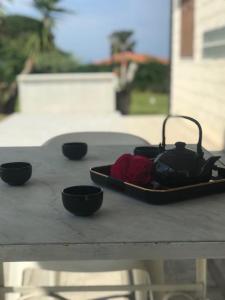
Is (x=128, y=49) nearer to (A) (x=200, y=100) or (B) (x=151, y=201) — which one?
(A) (x=200, y=100)

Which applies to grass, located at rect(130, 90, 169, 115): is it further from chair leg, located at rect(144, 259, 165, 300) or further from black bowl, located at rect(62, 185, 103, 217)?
black bowl, located at rect(62, 185, 103, 217)

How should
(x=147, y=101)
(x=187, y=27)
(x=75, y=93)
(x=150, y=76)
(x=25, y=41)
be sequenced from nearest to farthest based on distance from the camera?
(x=75, y=93) → (x=187, y=27) → (x=25, y=41) → (x=150, y=76) → (x=147, y=101)

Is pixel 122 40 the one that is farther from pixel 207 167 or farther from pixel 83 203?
pixel 83 203

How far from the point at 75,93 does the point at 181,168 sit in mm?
6364

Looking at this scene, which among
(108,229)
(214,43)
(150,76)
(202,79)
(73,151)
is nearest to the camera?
(108,229)

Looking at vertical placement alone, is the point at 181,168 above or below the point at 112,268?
above

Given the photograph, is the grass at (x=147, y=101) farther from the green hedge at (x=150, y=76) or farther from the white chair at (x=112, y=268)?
the white chair at (x=112, y=268)

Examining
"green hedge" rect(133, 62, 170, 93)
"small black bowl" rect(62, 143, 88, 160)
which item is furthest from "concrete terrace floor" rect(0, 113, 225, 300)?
"green hedge" rect(133, 62, 170, 93)

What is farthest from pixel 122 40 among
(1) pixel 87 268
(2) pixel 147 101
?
(1) pixel 87 268

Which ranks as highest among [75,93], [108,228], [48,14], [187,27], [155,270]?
[48,14]

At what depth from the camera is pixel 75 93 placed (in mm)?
7625

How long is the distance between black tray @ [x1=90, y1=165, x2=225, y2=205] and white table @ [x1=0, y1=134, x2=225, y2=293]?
0.02m

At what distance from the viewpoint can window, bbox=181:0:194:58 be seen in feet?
24.5

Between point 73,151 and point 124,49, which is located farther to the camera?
point 124,49
